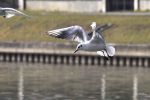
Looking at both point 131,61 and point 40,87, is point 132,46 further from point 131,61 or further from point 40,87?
point 40,87

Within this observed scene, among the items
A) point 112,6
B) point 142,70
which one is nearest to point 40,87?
point 142,70

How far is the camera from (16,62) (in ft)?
301

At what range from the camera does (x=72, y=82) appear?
73438 mm

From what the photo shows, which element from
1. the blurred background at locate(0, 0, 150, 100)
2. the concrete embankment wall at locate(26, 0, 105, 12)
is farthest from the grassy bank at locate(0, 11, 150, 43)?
the concrete embankment wall at locate(26, 0, 105, 12)

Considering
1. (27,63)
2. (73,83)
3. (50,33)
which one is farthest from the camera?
(27,63)

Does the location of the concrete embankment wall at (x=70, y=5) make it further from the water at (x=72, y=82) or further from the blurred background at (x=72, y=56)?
the water at (x=72, y=82)

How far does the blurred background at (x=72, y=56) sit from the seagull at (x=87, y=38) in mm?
28574

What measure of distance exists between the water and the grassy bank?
854 cm

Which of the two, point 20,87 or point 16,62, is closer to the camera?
point 20,87

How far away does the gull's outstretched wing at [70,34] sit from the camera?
33.7 meters

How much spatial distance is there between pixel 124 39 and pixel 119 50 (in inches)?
224

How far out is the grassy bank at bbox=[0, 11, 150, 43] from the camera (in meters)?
94.3

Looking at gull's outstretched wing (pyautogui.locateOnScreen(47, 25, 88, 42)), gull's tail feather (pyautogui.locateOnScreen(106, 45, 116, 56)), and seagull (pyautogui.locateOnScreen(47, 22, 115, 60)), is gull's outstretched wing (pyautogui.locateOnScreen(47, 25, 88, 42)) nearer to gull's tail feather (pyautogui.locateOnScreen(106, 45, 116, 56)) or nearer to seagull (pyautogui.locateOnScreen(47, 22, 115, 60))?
seagull (pyautogui.locateOnScreen(47, 22, 115, 60))

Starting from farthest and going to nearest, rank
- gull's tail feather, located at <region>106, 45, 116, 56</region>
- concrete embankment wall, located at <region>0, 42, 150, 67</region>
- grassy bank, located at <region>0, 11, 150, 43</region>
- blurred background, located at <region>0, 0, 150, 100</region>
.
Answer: grassy bank, located at <region>0, 11, 150, 43</region> < concrete embankment wall, located at <region>0, 42, 150, 67</region> < blurred background, located at <region>0, 0, 150, 100</region> < gull's tail feather, located at <region>106, 45, 116, 56</region>
